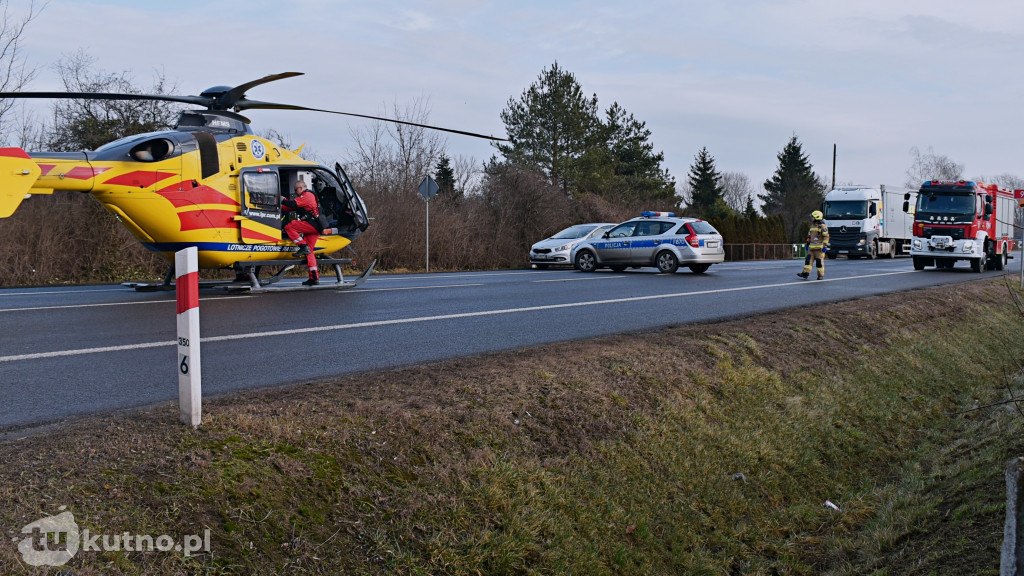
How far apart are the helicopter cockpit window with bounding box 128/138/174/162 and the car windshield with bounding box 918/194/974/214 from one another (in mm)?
24131

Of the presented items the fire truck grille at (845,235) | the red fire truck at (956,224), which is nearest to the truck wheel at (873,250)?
the fire truck grille at (845,235)

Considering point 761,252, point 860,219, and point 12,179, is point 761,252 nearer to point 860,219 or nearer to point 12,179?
point 860,219

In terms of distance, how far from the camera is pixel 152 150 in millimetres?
11695

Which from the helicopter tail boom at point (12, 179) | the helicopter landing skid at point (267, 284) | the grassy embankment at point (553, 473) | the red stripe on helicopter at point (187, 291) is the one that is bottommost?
the grassy embankment at point (553, 473)

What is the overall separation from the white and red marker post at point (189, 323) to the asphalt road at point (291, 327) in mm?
1115

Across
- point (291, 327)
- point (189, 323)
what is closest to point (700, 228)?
point (291, 327)

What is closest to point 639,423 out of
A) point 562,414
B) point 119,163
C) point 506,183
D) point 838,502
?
point 562,414

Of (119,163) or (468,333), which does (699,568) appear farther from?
(119,163)

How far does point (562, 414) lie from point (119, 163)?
902 centimetres

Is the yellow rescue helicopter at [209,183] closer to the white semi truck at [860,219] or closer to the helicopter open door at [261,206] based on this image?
the helicopter open door at [261,206]

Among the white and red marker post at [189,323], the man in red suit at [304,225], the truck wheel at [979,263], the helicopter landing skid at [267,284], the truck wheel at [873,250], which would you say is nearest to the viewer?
the white and red marker post at [189,323]

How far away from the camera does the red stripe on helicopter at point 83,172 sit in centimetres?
1075

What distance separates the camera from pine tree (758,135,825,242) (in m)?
80.1

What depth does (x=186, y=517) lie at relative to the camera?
3318mm
